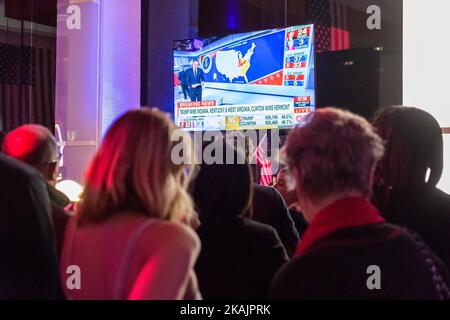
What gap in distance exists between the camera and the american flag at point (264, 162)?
5098 mm

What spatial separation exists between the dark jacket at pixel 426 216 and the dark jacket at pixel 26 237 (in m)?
0.98

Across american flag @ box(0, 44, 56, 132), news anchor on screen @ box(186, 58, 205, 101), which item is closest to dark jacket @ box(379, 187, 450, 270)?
news anchor on screen @ box(186, 58, 205, 101)

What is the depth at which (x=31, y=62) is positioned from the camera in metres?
7.45

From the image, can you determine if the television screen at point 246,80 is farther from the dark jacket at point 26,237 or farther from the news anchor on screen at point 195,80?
the dark jacket at point 26,237

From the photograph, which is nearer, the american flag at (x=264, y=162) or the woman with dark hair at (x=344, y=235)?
the woman with dark hair at (x=344, y=235)

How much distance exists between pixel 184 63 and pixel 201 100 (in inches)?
14.2

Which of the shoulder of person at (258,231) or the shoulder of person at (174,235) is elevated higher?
the shoulder of person at (174,235)

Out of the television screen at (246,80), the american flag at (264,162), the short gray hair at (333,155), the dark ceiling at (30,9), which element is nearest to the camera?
the short gray hair at (333,155)

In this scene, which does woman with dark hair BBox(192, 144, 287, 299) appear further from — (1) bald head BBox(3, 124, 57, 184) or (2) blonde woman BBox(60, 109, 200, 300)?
(1) bald head BBox(3, 124, 57, 184)

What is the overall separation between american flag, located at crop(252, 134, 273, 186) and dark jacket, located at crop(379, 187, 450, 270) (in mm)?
3252

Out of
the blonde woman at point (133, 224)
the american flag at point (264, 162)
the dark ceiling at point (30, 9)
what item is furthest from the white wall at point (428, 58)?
the dark ceiling at point (30, 9)

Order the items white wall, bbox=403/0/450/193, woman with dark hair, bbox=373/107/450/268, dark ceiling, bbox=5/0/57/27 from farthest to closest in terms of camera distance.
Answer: dark ceiling, bbox=5/0/57/27 < white wall, bbox=403/0/450/193 < woman with dark hair, bbox=373/107/450/268

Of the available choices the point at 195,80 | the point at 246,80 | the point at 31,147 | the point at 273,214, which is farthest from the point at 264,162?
the point at 31,147

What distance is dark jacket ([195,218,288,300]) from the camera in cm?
180
